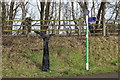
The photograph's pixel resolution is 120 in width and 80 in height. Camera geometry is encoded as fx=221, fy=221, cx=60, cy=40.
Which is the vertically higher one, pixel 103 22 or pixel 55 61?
pixel 103 22

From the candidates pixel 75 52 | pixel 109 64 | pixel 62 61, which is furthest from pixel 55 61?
pixel 109 64

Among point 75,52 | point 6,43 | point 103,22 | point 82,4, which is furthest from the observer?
point 82,4

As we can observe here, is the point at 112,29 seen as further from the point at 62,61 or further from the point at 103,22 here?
the point at 62,61

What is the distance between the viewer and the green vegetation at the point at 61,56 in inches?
500

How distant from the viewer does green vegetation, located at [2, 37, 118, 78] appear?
12.7 meters

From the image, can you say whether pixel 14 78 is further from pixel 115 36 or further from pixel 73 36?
pixel 115 36

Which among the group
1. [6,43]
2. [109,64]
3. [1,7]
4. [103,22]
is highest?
[1,7]

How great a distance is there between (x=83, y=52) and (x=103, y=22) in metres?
4.39

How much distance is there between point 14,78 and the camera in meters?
10.3

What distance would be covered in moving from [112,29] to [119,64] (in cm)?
574

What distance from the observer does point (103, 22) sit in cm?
1906

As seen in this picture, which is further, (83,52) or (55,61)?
(83,52)

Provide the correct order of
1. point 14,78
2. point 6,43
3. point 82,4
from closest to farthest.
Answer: point 14,78 < point 6,43 < point 82,4

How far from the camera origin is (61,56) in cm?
1520
